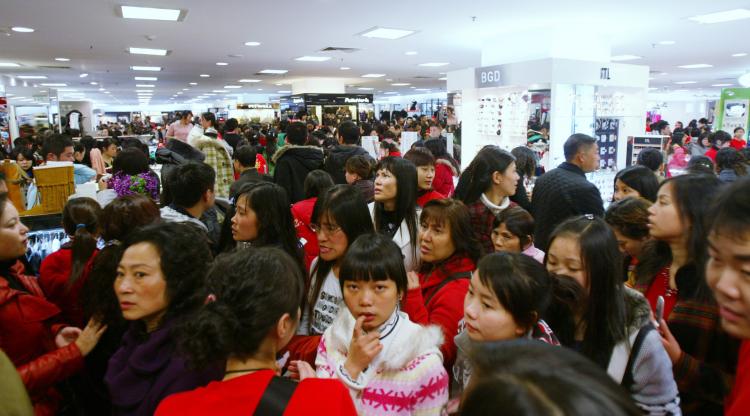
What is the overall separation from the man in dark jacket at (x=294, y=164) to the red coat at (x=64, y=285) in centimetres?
277

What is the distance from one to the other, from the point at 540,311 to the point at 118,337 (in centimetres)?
157

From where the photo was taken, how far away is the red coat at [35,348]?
1.70 metres

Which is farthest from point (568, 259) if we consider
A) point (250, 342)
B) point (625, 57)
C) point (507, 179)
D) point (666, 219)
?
point (625, 57)

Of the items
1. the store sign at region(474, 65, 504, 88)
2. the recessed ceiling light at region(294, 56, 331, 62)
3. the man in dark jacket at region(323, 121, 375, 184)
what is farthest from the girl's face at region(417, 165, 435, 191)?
the recessed ceiling light at region(294, 56, 331, 62)

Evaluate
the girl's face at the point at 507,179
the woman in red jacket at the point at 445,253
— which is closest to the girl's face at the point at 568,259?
the woman in red jacket at the point at 445,253

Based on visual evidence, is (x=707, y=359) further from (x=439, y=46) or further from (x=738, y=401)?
(x=439, y=46)

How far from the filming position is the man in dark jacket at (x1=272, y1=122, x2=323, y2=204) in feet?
16.8

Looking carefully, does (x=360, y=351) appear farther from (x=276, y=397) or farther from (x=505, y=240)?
(x=505, y=240)

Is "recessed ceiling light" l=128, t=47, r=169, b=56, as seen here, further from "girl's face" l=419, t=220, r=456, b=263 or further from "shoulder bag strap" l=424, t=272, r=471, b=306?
"shoulder bag strap" l=424, t=272, r=471, b=306

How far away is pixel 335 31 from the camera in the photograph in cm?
760

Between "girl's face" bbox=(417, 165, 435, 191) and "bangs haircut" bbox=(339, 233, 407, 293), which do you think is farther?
"girl's face" bbox=(417, 165, 435, 191)

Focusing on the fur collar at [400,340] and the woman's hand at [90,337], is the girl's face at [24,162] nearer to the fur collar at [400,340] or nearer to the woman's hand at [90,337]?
the woman's hand at [90,337]

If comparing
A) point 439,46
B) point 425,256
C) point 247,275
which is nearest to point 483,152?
point 425,256

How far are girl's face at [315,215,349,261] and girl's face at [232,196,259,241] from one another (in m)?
0.38
